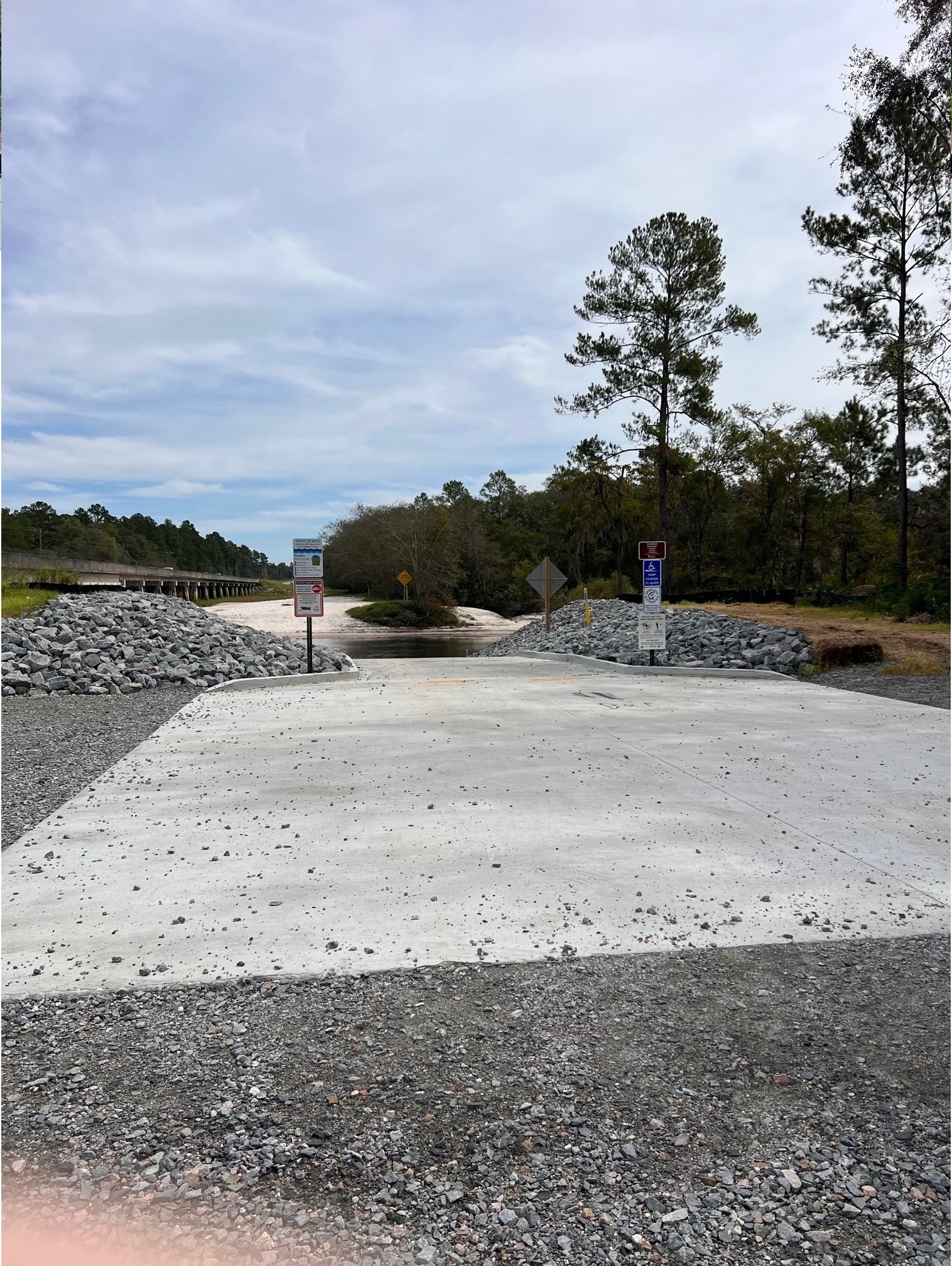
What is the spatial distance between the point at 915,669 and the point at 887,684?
104 centimetres

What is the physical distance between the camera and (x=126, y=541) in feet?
329

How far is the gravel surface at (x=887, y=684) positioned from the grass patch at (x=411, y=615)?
33818 mm

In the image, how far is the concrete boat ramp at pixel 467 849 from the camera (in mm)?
3254

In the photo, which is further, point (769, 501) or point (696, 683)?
point (769, 501)

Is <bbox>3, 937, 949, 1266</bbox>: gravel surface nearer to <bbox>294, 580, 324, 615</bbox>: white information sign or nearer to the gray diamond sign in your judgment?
<bbox>294, 580, 324, 615</bbox>: white information sign

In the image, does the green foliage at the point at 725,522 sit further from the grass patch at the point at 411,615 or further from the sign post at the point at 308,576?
the sign post at the point at 308,576

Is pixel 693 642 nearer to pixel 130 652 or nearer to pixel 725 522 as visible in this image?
pixel 130 652

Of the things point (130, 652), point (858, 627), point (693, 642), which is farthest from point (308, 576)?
point (858, 627)

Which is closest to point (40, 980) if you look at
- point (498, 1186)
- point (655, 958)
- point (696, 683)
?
point (498, 1186)

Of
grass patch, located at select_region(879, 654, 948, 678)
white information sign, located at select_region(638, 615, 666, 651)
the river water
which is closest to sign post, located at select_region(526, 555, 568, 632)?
the river water

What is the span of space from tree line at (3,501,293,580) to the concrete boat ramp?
68.6 metres

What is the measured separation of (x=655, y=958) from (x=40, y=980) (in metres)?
2.20

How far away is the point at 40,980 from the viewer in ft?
9.63

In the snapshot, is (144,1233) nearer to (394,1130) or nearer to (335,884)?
(394,1130)
